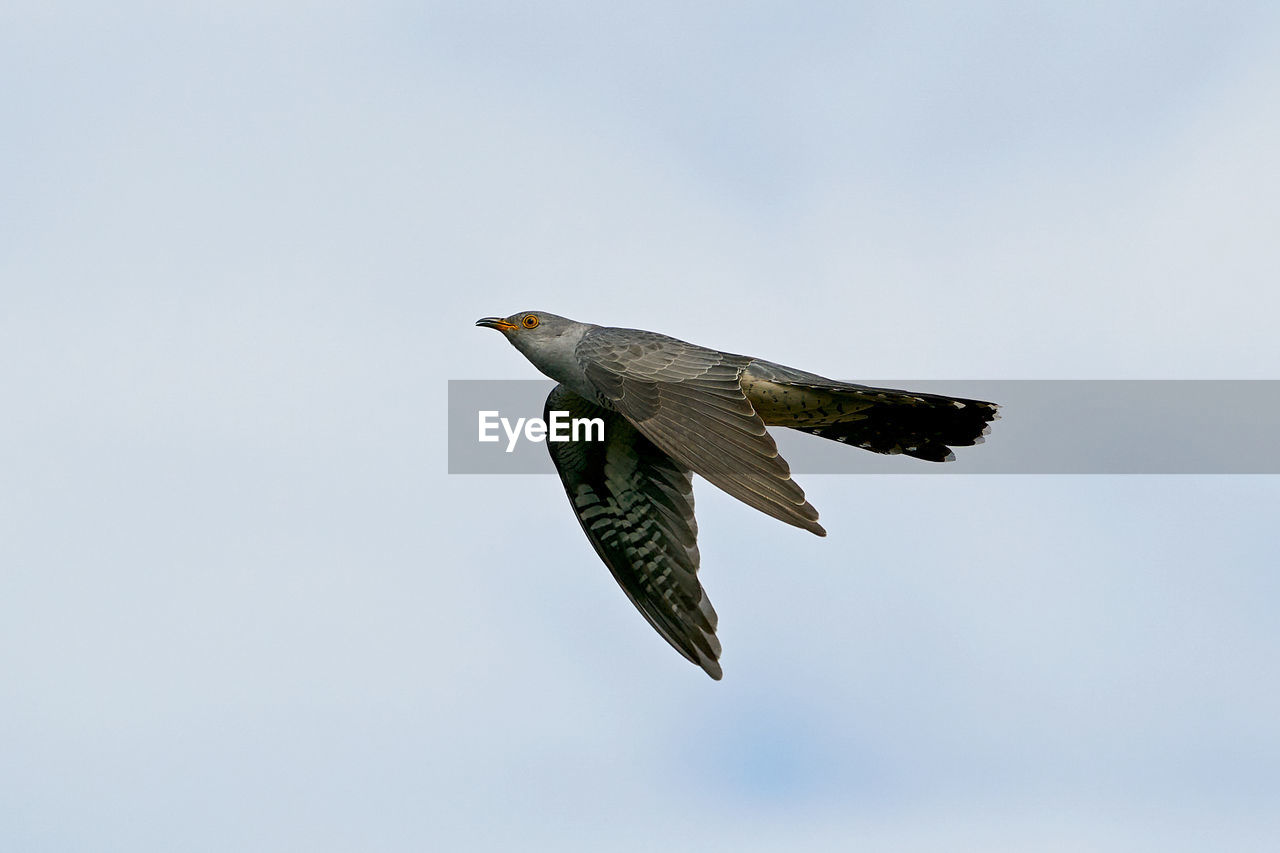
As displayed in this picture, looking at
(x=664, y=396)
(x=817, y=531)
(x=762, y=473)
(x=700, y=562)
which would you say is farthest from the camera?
(x=700, y=562)

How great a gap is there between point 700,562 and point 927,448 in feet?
6.62

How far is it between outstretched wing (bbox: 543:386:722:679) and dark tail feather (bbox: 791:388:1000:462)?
1.35 m

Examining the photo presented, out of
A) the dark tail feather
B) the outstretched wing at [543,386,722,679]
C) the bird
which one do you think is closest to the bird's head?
the bird

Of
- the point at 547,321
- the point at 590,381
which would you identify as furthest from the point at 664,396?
the point at 547,321

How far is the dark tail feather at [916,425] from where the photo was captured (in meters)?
12.2

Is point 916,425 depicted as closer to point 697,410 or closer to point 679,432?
point 697,410

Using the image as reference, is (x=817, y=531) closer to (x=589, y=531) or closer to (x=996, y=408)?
(x=996, y=408)

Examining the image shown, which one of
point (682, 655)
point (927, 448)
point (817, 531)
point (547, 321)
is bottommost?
point (682, 655)

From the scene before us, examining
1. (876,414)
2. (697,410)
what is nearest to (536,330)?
(697,410)

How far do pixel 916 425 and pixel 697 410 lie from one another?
2.18 meters

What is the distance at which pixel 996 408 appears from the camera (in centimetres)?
1228

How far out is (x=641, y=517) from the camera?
13.6 m

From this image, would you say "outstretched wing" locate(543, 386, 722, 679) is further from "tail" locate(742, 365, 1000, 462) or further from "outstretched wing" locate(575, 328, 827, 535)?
"outstretched wing" locate(575, 328, 827, 535)

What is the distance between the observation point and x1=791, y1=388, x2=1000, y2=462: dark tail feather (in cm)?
1220
